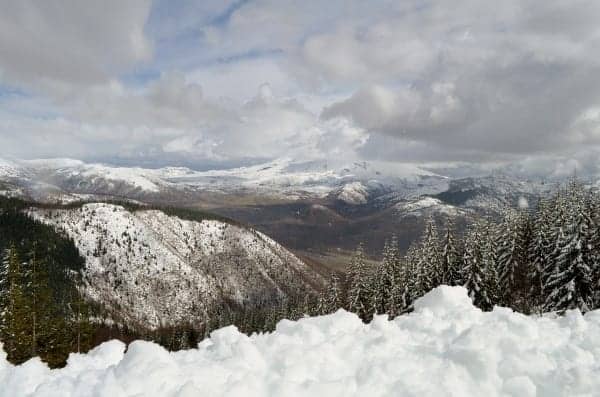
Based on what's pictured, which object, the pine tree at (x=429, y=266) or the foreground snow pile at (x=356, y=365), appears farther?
the pine tree at (x=429, y=266)

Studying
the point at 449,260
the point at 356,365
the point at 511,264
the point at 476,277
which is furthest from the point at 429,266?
the point at 356,365

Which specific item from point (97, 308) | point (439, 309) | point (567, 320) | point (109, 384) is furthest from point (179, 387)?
point (97, 308)

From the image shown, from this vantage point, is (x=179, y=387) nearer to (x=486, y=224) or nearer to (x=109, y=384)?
(x=109, y=384)

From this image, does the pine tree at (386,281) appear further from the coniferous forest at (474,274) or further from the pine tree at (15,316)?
the pine tree at (15,316)

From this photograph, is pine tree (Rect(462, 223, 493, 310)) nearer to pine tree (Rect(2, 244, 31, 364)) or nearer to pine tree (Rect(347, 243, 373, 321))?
pine tree (Rect(347, 243, 373, 321))

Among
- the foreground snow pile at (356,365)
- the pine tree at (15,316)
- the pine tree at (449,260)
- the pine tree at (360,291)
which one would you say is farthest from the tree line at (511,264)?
the pine tree at (15,316)

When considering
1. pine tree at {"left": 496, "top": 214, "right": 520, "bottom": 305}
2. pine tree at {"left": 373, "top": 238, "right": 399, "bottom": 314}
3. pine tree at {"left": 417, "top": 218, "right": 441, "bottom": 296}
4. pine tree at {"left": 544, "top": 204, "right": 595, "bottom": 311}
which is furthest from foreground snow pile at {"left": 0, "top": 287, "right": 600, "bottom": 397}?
pine tree at {"left": 373, "top": 238, "right": 399, "bottom": 314}

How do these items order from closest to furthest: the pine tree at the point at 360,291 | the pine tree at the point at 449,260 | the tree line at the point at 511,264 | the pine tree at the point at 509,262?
the tree line at the point at 511,264 < the pine tree at the point at 449,260 < the pine tree at the point at 509,262 < the pine tree at the point at 360,291

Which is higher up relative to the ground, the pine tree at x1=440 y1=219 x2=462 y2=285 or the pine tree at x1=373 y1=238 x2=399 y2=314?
the pine tree at x1=440 y1=219 x2=462 y2=285
